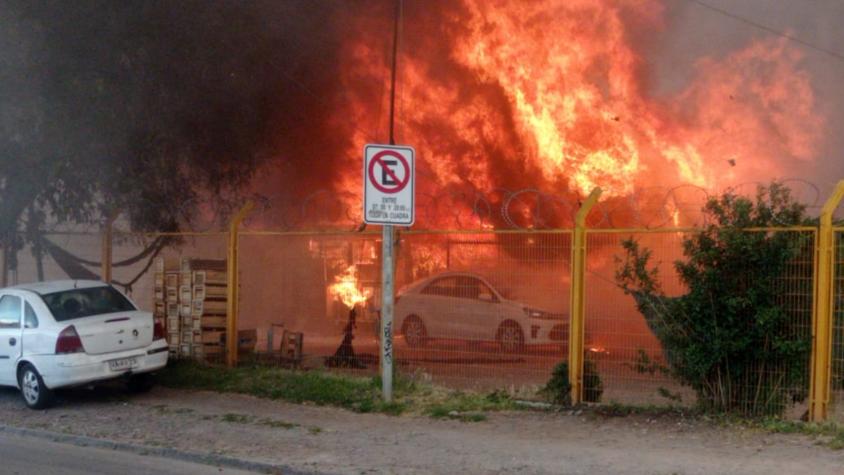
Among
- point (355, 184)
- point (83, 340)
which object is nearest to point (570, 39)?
point (355, 184)

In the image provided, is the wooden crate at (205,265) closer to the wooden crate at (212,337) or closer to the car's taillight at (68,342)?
the wooden crate at (212,337)

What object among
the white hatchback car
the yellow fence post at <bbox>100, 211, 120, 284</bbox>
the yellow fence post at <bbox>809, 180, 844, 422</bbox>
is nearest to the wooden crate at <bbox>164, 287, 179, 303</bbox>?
the yellow fence post at <bbox>100, 211, 120, 284</bbox>

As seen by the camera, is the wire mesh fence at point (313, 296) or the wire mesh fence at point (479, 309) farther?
the wire mesh fence at point (313, 296)

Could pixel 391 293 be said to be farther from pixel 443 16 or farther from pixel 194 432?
pixel 443 16

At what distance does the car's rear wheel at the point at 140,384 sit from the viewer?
37.6 ft

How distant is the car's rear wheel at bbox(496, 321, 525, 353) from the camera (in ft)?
34.0

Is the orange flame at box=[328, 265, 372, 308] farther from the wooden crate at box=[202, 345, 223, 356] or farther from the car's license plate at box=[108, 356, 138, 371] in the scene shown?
the car's license plate at box=[108, 356, 138, 371]

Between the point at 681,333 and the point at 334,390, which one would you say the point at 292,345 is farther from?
the point at 681,333

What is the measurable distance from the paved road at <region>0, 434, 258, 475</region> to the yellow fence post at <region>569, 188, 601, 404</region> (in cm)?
403

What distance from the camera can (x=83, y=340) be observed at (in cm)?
1023

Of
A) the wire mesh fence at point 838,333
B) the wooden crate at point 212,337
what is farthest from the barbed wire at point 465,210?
the wire mesh fence at point 838,333

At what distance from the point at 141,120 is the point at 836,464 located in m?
11.7

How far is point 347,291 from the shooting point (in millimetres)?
12391

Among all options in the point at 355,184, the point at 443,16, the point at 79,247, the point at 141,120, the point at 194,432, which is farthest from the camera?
the point at 443,16
